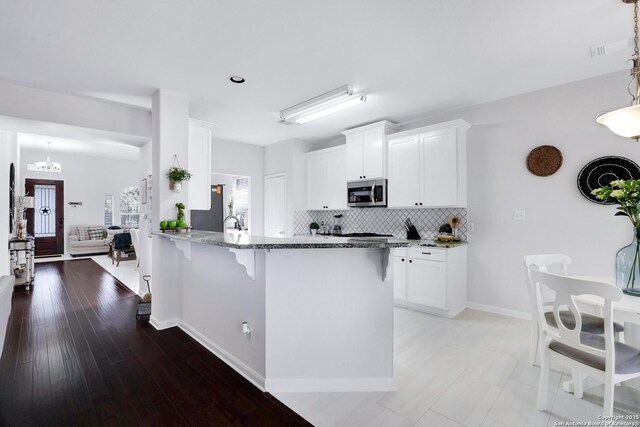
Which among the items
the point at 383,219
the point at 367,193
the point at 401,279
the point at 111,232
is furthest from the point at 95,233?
the point at 401,279

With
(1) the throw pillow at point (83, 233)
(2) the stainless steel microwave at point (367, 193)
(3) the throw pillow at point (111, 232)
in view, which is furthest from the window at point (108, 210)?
(2) the stainless steel microwave at point (367, 193)

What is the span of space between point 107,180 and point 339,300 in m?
9.48

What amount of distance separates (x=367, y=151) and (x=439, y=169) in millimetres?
1151

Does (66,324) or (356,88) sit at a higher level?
(356,88)

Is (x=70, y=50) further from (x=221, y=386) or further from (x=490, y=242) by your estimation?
(x=490, y=242)

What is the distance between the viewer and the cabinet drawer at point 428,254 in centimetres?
365

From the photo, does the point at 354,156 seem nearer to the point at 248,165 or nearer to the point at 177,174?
the point at 248,165

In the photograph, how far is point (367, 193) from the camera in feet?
15.3

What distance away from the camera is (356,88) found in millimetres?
3406

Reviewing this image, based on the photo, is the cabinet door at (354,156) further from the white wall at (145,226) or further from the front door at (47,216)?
the front door at (47,216)

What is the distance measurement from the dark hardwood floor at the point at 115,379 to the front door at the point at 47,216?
567 cm

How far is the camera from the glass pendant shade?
180cm

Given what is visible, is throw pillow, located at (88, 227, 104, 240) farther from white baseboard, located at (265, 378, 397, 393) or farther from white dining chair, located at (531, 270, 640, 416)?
white dining chair, located at (531, 270, 640, 416)

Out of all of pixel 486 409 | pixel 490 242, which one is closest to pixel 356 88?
pixel 490 242
